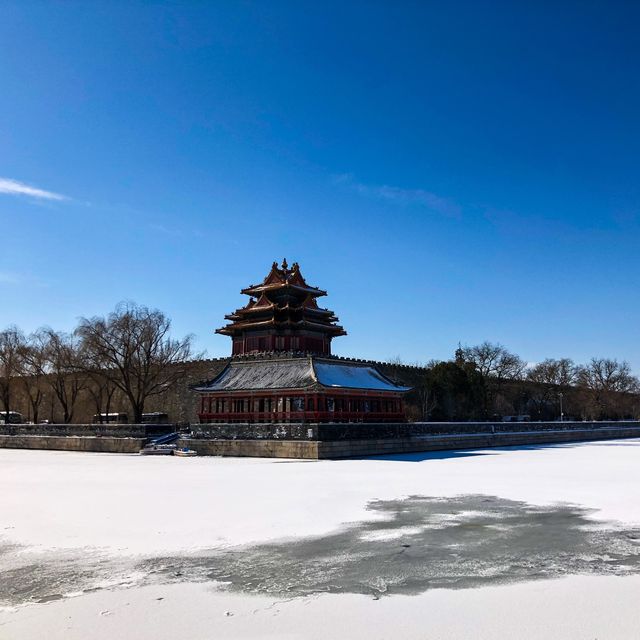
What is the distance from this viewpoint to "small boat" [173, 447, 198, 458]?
33531 mm

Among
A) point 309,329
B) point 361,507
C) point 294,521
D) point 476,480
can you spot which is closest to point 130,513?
point 294,521

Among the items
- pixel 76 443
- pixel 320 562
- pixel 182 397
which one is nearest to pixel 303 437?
pixel 76 443

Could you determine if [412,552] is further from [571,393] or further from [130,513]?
[571,393]

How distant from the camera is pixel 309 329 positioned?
44.2 metres

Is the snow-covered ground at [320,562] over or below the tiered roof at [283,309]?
below

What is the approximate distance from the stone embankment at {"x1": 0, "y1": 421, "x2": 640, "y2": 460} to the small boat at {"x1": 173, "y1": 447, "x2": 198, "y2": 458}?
A: 1.04 feet

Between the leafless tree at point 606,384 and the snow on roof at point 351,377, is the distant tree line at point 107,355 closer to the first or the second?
the snow on roof at point 351,377

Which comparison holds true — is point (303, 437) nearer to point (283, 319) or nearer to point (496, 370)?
point (283, 319)

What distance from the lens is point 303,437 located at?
31547mm

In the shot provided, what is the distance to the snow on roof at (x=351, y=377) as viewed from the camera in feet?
115

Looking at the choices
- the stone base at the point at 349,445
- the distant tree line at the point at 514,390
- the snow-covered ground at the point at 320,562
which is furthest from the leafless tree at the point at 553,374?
the snow-covered ground at the point at 320,562

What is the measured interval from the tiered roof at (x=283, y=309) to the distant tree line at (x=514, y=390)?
2089 centimetres

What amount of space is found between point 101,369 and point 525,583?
4535cm

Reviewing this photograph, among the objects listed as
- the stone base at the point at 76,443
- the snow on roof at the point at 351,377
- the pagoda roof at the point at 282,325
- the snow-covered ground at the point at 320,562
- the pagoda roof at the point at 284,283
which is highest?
the pagoda roof at the point at 284,283
